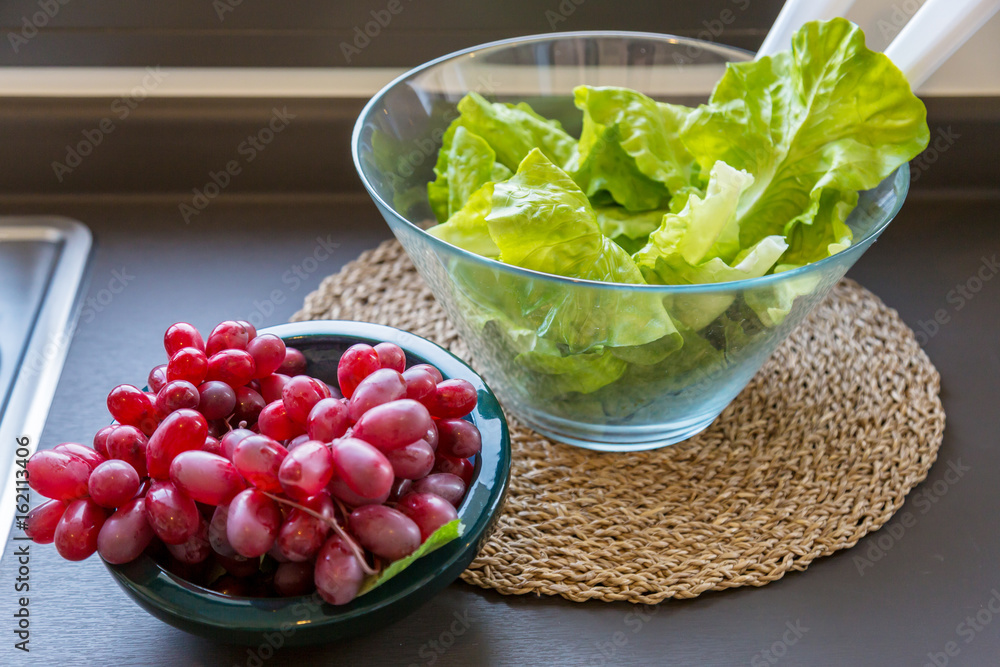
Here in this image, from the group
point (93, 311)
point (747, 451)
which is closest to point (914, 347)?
point (747, 451)

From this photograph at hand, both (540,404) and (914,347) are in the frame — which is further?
(914,347)

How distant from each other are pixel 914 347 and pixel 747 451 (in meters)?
0.25

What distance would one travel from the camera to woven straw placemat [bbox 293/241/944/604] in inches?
24.6

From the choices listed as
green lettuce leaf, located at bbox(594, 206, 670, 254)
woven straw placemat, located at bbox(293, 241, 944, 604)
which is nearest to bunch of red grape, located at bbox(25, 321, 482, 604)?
woven straw placemat, located at bbox(293, 241, 944, 604)

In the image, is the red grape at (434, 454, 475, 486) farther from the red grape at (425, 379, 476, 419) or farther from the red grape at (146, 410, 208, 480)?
the red grape at (146, 410, 208, 480)

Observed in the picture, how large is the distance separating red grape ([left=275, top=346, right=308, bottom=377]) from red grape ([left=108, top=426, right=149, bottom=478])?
128 mm

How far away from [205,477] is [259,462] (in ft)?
0.12

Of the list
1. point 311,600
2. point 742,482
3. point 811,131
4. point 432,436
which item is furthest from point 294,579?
point 811,131

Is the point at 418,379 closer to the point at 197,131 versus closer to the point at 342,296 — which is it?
the point at 342,296

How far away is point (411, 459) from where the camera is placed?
49 cm

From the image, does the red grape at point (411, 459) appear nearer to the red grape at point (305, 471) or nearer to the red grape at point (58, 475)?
the red grape at point (305, 471)

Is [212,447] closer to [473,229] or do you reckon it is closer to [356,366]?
[356,366]

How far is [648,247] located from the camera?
2.14 feet

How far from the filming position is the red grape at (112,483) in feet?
1.56
